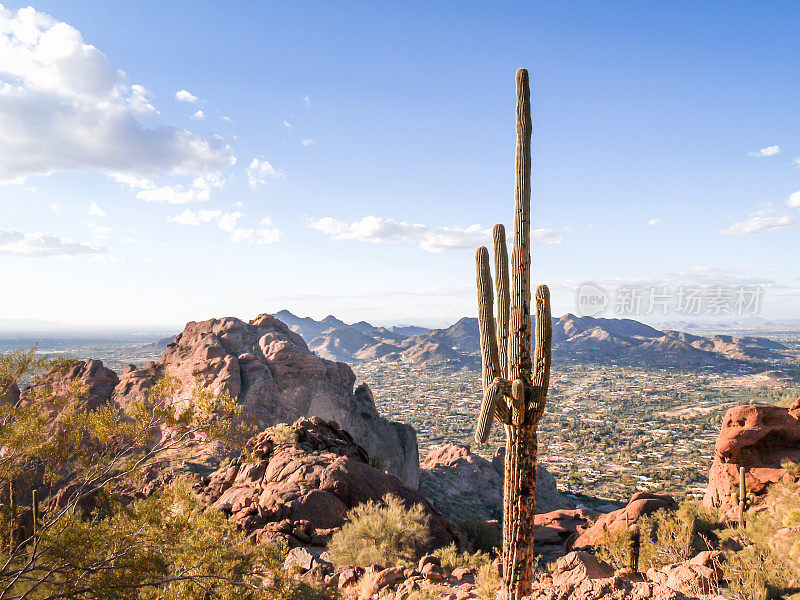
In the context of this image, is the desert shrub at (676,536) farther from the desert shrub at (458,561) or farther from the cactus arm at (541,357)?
the cactus arm at (541,357)

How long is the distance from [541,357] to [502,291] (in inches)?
62.9

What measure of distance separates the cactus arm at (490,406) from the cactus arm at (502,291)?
33.2 inches

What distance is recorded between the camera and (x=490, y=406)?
755cm

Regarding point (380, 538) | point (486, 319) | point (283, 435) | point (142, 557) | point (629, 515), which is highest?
point (486, 319)

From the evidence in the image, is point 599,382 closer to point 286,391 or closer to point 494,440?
point 494,440

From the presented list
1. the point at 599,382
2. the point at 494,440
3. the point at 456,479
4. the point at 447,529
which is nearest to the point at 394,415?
the point at 494,440

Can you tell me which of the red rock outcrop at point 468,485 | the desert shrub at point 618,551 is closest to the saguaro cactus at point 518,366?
the desert shrub at point 618,551

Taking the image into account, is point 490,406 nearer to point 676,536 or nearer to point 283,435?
point 676,536

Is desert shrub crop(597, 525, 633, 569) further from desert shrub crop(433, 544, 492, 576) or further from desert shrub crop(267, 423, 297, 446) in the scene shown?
desert shrub crop(267, 423, 297, 446)

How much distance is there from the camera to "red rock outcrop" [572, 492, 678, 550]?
676 inches

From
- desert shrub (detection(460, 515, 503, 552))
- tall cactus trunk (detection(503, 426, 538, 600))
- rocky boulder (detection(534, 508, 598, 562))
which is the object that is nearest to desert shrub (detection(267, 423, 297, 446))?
desert shrub (detection(460, 515, 503, 552))

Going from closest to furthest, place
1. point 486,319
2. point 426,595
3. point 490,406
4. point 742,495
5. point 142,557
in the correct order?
point 142,557, point 490,406, point 486,319, point 426,595, point 742,495

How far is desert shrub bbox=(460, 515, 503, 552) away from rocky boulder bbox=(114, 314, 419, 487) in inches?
403

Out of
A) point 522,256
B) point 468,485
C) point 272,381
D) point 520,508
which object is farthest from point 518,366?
point 468,485
